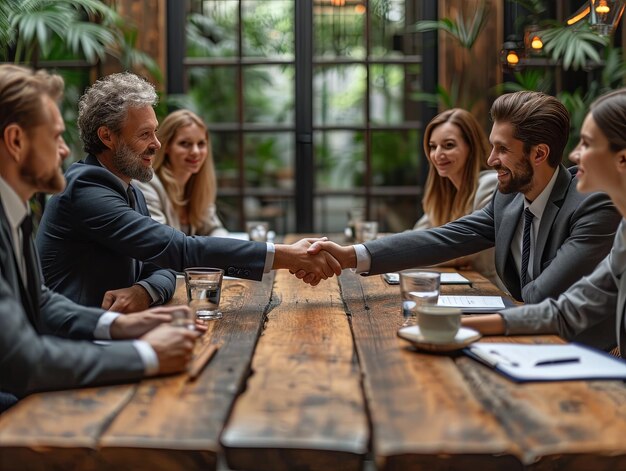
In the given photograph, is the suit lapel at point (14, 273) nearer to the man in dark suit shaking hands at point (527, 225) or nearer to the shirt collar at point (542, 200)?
the man in dark suit shaking hands at point (527, 225)

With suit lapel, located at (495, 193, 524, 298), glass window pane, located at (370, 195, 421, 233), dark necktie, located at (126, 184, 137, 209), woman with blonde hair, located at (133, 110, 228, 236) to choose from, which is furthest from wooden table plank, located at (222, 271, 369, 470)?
glass window pane, located at (370, 195, 421, 233)

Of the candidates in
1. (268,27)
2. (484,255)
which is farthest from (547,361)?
(268,27)

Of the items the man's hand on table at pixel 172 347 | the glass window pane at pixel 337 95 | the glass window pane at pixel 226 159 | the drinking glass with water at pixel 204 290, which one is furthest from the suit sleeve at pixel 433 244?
the glass window pane at pixel 226 159

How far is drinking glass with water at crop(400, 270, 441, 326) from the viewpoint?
6.96 ft

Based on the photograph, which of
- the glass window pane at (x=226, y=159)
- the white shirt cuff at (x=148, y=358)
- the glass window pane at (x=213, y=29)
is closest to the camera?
the white shirt cuff at (x=148, y=358)

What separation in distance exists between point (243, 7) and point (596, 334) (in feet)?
13.1

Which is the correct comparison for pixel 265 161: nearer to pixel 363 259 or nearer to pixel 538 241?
pixel 363 259

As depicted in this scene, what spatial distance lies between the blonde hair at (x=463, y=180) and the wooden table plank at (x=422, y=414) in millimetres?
1690

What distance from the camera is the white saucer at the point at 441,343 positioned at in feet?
6.08

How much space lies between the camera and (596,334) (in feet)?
7.98

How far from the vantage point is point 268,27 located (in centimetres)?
579

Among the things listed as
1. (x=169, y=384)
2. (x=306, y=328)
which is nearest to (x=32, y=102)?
(x=169, y=384)

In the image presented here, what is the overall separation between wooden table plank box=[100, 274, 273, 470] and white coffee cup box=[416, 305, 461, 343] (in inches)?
15.5

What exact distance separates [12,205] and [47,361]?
1.33 ft
